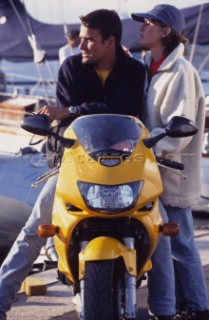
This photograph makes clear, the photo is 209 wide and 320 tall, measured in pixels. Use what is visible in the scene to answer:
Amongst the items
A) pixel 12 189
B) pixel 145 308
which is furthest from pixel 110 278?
pixel 12 189

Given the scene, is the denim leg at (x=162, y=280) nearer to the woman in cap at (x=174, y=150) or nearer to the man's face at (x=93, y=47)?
the woman in cap at (x=174, y=150)

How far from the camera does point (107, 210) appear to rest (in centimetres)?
461

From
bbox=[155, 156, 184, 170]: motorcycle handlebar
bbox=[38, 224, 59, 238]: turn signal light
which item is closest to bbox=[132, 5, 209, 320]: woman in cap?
bbox=[155, 156, 184, 170]: motorcycle handlebar

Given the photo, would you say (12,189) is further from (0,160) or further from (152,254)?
(152,254)

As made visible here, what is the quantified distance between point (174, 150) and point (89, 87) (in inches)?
21.0

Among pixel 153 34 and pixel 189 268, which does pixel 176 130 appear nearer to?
pixel 153 34

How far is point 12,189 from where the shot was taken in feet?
31.3

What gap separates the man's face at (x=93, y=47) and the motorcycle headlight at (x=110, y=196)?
2.99 feet

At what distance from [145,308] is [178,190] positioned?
882 millimetres

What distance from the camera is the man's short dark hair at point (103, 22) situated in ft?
17.6

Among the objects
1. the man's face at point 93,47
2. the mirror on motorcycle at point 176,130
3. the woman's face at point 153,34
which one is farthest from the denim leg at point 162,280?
the woman's face at point 153,34

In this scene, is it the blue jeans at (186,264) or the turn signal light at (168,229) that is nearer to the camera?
the turn signal light at (168,229)

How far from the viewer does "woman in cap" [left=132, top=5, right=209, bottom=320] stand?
17.7 ft

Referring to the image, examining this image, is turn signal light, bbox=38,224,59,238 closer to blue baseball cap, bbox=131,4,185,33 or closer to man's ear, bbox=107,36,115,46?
man's ear, bbox=107,36,115,46
